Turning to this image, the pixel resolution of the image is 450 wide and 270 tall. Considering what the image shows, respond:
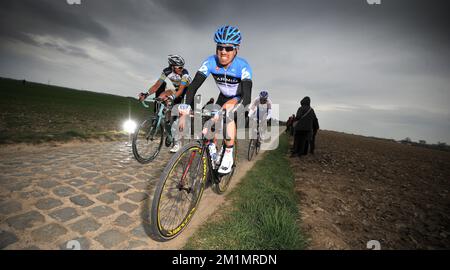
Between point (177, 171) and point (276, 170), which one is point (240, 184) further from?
point (177, 171)

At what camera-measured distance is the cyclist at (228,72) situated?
143 inches

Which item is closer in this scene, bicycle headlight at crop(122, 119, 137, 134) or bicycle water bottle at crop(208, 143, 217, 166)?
bicycle water bottle at crop(208, 143, 217, 166)


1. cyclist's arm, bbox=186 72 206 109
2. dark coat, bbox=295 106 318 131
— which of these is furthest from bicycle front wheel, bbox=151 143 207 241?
dark coat, bbox=295 106 318 131

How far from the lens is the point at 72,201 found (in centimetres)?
336

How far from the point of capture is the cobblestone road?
8.47 feet

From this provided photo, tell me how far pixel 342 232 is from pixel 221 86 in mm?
3630

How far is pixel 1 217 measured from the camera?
108 inches

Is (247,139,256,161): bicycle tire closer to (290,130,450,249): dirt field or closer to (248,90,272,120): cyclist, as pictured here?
(248,90,272,120): cyclist

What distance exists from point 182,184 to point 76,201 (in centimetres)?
194

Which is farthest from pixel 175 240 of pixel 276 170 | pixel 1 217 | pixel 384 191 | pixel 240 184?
pixel 384 191

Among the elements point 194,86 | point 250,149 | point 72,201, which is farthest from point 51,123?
point 194,86

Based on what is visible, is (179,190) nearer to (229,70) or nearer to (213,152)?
(213,152)

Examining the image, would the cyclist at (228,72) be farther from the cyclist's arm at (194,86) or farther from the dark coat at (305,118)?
the dark coat at (305,118)

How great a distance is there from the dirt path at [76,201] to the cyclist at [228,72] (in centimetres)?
141
